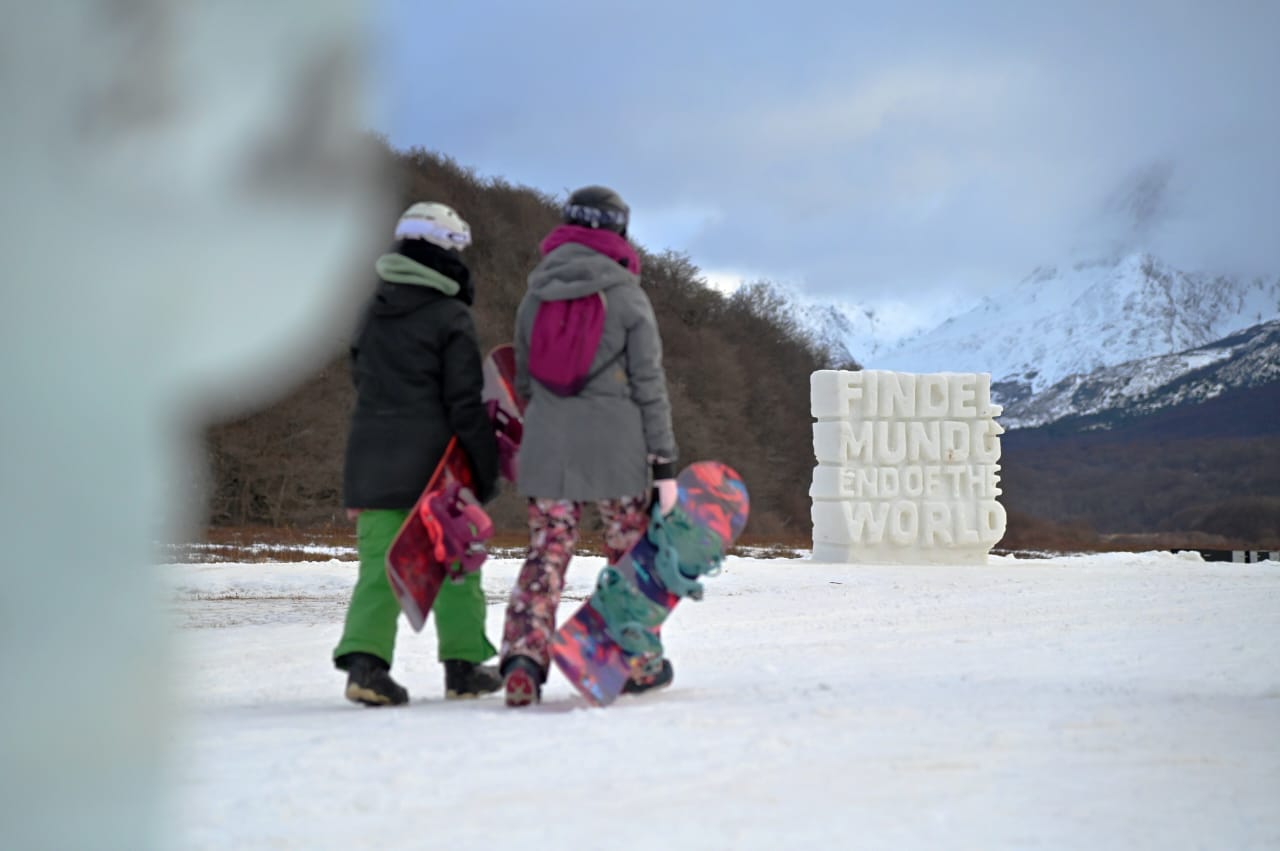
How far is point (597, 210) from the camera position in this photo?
4.97 m

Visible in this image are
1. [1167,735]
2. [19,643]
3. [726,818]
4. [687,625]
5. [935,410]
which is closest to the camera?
[19,643]

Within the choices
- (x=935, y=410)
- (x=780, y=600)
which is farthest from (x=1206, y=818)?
(x=935, y=410)

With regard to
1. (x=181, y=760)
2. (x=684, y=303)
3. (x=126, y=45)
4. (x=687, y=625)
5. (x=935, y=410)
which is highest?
(x=684, y=303)

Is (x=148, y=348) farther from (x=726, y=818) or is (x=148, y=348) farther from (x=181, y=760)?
(x=726, y=818)

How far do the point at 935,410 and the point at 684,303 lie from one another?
36.5 meters

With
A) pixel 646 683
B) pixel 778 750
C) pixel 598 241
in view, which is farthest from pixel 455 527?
pixel 778 750

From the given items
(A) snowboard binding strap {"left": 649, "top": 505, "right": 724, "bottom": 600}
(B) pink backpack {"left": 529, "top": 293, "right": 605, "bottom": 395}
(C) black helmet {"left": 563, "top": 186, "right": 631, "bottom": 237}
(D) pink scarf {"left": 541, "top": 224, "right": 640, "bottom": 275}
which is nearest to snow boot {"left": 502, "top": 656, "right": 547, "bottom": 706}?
(A) snowboard binding strap {"left": 649, "top": 505, "right": 724, "bottom": 600}

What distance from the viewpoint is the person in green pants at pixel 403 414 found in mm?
4793

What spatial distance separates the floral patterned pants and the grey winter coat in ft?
0.25

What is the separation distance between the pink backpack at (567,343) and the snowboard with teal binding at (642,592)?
21.2 inches

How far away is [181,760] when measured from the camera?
583 mm

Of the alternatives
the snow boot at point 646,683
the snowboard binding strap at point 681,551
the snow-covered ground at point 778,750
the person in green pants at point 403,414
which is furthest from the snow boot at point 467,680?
the snowboard binding strap at point 681,551

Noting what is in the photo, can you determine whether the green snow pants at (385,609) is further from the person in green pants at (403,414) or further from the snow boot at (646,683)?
the snow boot at (646,683)

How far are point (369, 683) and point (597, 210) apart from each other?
1.92 m
